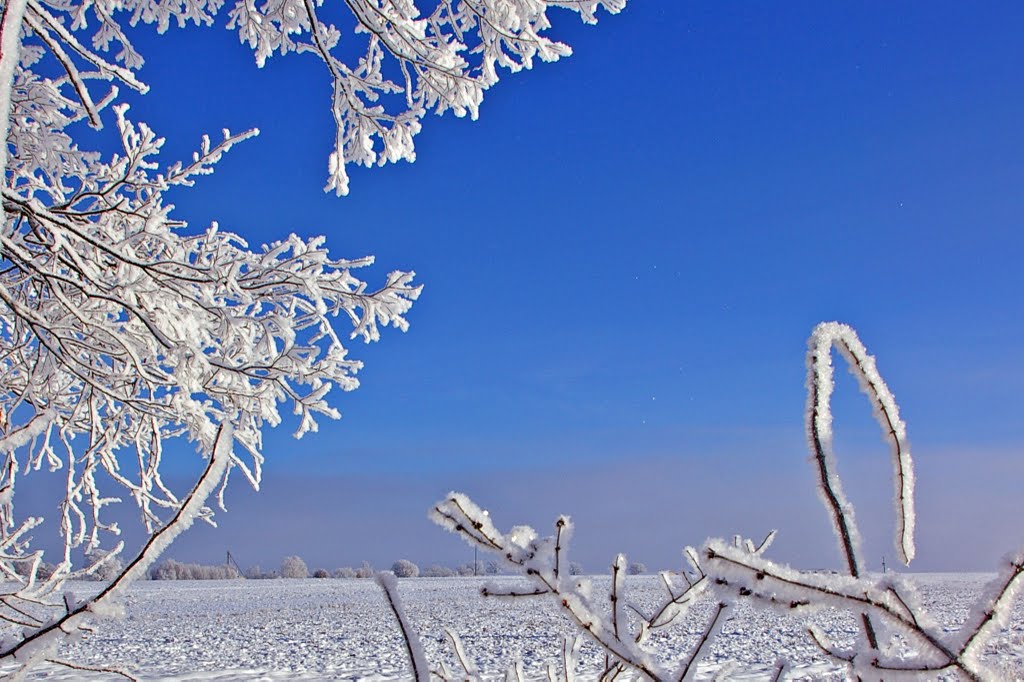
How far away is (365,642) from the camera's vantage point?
43.2ft

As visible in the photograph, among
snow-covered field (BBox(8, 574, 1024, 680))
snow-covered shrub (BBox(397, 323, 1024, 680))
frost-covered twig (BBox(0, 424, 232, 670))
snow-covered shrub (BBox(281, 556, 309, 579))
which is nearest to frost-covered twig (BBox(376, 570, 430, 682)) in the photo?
snow-covered shrub (BBox(397, 323, 1024, 680))

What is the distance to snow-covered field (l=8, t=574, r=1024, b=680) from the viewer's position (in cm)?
1011

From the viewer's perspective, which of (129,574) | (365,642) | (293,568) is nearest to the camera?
(129,574)

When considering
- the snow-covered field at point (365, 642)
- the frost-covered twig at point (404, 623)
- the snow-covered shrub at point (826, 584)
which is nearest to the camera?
the snow-covered shrub at point (826, 584)

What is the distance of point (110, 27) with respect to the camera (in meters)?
4.65

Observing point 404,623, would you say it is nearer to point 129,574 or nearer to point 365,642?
point 129,574

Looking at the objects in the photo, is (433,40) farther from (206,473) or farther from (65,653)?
(65,653)

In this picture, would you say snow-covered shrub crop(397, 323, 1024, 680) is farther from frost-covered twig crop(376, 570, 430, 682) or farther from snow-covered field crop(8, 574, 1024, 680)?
snow-covered field crop(8, 574, 1024, 680)

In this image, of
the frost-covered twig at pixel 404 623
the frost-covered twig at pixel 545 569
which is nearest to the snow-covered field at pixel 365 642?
the frost-covered twig at pixel 404 623

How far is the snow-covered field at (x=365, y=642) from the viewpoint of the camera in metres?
10.1

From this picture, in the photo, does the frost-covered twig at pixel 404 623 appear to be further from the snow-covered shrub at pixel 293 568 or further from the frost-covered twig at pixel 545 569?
the snow-covered shrub at pixel 293 568

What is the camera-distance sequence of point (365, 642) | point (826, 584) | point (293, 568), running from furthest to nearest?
1. point (293, 568)
2. point (365, 642)
3. point (826, 584)

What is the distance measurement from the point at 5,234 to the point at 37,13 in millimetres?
1446

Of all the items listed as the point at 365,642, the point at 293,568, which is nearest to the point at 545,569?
the point at 365,642
